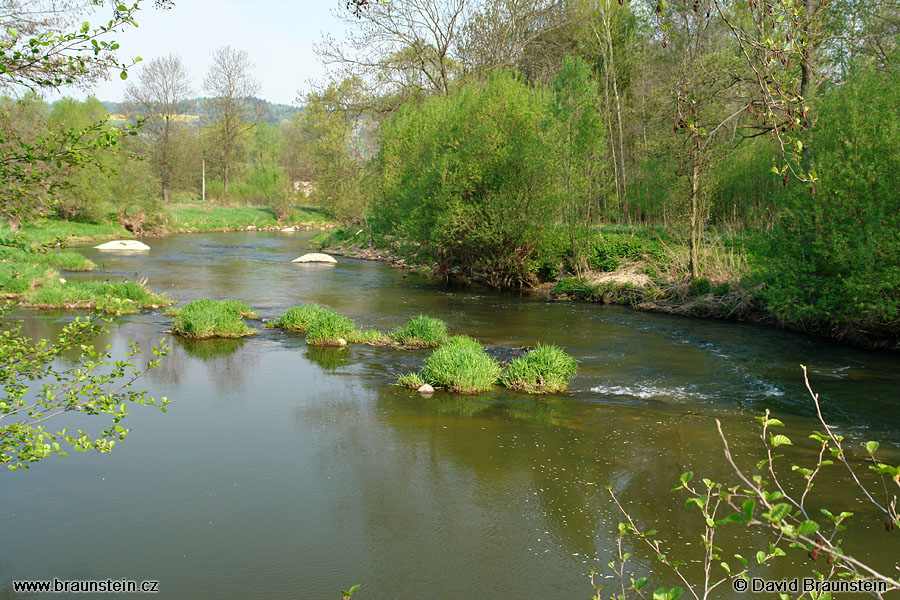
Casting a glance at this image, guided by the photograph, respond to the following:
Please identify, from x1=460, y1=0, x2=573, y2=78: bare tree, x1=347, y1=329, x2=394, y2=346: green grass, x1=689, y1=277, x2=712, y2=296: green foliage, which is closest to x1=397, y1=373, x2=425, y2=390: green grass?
x1=347, y1=329, x2=394, y2=346: green grass

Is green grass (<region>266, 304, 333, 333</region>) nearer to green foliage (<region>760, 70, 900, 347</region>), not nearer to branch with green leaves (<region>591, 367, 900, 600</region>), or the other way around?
branch with green leaves (<region>591, 367, 900, 600</region>)

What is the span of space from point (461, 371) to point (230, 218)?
156 ft

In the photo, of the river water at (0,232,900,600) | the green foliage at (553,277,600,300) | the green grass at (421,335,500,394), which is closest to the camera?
the river water at (0,232,900,600)

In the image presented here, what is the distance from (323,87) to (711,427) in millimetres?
30142

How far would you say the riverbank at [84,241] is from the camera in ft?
16.6

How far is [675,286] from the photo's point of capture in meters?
19.1

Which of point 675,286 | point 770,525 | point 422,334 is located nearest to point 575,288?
point 675,286

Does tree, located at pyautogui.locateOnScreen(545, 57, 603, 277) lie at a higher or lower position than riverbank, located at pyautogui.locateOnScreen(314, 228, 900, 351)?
higher

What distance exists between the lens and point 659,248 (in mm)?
21625

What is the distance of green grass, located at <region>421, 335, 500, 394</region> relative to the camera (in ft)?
37.5

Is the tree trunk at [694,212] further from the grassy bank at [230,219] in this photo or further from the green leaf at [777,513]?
the grassy bank at [230,219]

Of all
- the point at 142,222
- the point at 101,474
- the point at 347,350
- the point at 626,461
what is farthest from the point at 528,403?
the point at 142,222

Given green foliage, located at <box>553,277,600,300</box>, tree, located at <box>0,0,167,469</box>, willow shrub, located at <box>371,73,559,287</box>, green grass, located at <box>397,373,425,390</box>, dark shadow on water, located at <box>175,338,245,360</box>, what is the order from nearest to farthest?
1. tree, located at <box>0,0,167,469</box>
2. green grass, located at <box>397,373,425,390</box>
3. dark shadow on water, located at <box>175,338,245,360</box>
4. green foliage, located at <box>553,277,600,300</box>
5. willow shrub, located at <box>371,73,559,287</box>

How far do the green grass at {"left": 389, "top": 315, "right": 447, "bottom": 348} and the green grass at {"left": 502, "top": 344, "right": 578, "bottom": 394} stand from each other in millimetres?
2750
